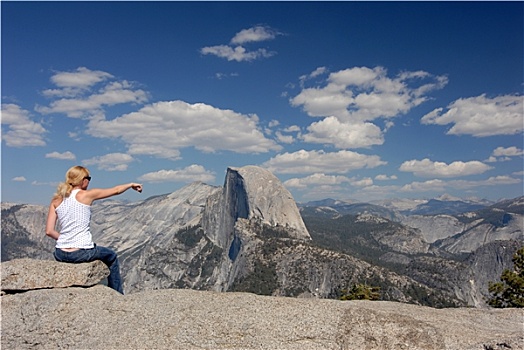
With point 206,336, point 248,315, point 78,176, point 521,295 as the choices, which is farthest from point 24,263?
point 521,295

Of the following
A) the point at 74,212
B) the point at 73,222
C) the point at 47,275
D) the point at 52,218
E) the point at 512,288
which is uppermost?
the point at 74,212

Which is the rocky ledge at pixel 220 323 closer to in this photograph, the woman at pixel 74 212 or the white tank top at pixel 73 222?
the woman at pixel 74 212

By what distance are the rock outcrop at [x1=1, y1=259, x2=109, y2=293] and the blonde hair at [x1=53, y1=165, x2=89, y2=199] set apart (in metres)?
2.38

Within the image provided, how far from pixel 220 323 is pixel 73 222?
4965 millimetres

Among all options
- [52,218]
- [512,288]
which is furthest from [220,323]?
[512,288]

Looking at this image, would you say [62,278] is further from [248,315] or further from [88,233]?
[248,315]

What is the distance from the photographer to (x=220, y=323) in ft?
32.0

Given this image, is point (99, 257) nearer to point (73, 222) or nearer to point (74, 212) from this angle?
point (73, 222)

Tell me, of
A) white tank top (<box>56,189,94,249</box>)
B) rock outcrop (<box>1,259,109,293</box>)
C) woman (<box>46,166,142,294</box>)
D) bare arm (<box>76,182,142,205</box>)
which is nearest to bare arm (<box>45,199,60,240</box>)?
woman (<box>46,166,142,294</box>)

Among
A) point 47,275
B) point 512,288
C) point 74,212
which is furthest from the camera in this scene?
point 512,288

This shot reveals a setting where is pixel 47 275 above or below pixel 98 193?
below

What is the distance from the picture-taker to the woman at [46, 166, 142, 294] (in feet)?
34.3

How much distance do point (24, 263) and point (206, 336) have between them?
6.45m

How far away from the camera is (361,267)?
586 feet
